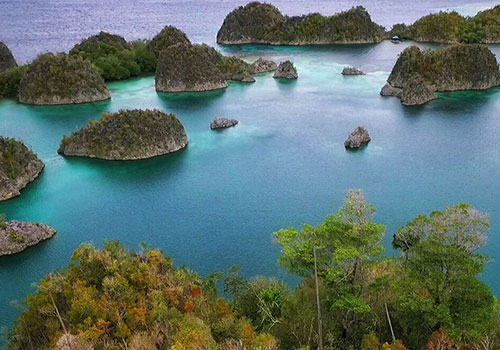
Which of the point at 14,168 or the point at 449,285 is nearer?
the point at 449,285

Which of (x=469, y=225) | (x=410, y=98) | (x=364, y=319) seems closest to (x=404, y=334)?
(x=364, y=319)

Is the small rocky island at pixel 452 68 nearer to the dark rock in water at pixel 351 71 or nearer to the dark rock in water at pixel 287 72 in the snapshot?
the dark rock in water at pixel 351 71

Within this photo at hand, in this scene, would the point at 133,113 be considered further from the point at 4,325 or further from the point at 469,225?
the point at 469,225

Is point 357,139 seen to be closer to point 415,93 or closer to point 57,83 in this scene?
point 415,93

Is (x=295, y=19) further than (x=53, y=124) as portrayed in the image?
Yes

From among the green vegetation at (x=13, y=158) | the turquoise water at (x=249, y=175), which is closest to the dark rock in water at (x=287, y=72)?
the turquoise water at (x=249, y=175)

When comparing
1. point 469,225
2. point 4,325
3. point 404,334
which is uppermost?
point 469,225

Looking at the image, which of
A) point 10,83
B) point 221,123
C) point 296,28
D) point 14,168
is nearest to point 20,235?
point 14,168
